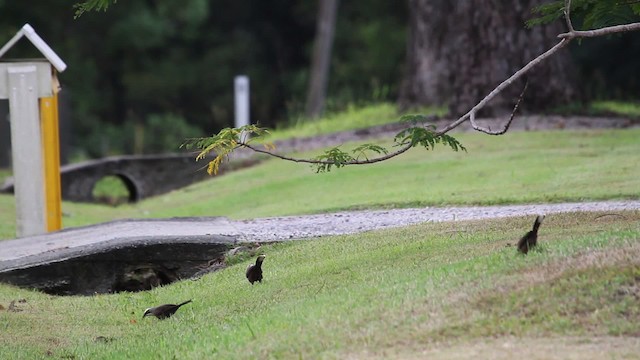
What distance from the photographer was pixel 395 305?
280 inches

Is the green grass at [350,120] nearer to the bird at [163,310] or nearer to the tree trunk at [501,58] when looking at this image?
the tree trunk at [501,58]

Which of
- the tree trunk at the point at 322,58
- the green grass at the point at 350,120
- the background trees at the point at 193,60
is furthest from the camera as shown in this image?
the background trees at the point at 193,60

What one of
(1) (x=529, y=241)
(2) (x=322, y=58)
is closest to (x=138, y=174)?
(1) (x=529, y=241)

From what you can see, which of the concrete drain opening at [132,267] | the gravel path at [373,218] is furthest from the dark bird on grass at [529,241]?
the concrete drain opening at [132,267]

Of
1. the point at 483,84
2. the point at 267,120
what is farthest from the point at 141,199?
the point at 267,120

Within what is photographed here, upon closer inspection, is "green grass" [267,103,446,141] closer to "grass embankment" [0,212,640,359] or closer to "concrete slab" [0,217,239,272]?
"concrete slab" [0,217,239,272]

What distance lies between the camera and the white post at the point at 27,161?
13.1 m

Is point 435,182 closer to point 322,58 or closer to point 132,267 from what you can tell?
point 132,267

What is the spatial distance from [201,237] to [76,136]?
28.7 meters

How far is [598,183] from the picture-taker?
13.5 meters

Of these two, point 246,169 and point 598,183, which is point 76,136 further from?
point 598,183

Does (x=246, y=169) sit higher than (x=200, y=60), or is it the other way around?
(x=200, y=60)

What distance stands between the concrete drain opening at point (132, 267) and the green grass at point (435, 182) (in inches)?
105

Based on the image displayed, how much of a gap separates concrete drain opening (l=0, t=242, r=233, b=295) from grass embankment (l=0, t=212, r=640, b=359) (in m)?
0.57
